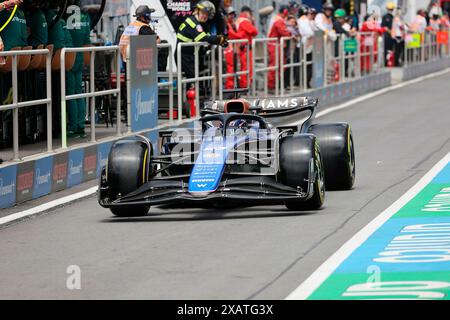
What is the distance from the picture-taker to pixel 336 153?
13992mm

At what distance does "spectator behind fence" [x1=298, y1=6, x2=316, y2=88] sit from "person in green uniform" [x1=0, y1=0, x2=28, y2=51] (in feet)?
40.1

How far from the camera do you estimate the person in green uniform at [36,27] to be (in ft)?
55.9

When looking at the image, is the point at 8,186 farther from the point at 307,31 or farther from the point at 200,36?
the point at 307,31

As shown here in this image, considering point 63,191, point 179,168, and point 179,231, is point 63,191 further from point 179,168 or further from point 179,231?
point 179,231

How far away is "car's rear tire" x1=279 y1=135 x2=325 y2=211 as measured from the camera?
12.4 m

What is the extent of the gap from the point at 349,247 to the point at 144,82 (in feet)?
27.9

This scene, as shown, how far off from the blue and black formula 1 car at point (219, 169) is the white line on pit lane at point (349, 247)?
72 cm

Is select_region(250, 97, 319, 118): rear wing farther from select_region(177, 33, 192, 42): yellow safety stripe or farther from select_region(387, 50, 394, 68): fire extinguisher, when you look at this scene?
select_region(387, 50, 394, 68): fire extinguisher

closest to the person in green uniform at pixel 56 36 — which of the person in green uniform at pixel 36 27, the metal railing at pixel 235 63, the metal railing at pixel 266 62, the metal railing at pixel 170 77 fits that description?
the person in green uniform at pixel 36 27

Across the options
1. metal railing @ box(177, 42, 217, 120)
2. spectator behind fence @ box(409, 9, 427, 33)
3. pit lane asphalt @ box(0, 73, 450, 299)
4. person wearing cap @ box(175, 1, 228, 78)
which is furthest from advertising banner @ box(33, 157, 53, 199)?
spectator behind fence @ box(409, 9, 427, 33)

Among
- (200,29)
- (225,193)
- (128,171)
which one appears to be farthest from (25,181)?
(200,29)

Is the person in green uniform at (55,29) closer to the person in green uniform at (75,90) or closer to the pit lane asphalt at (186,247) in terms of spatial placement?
the person in green uniform at (75,90)

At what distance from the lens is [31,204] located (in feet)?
46.1
